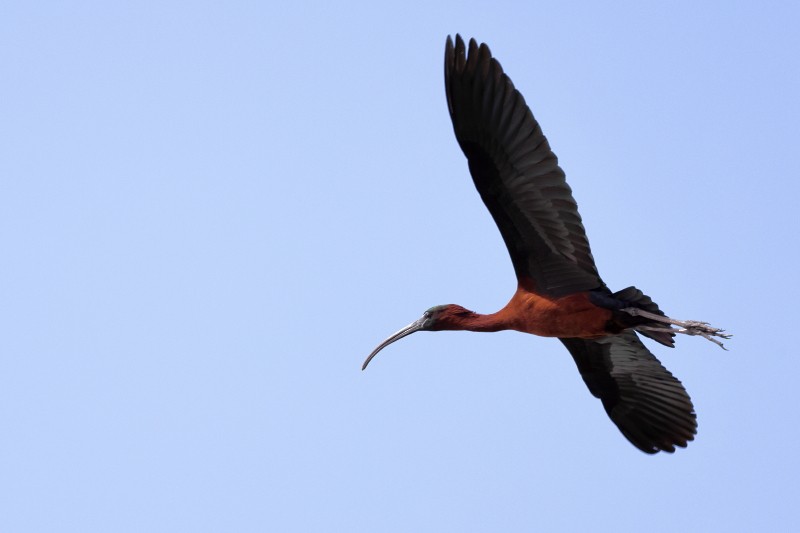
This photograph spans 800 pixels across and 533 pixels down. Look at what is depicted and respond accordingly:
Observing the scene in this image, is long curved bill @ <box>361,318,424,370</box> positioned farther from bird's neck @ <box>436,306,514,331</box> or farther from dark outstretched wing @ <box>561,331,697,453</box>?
dark outstretched wing @ <box>561,331,697,453</box>

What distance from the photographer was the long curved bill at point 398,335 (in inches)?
637

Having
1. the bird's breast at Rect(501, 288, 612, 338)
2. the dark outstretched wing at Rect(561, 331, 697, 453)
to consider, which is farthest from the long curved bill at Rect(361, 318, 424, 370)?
the dark outstretched wing at Rect(561, 331, 697, 453)

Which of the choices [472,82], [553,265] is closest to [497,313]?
[553,265]

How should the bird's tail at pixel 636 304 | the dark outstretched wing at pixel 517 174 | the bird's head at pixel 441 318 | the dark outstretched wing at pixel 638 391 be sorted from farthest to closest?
the dark outstretched wing at pixel 638 391, the bird's head at pixel 441 318, the bird's tail at pixel 636 304, the dark outstretched wing at pixel 517 174

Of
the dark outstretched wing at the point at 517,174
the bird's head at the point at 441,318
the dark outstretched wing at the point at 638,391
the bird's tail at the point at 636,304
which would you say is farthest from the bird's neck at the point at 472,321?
the dark outstretched wing at the point at 638,391

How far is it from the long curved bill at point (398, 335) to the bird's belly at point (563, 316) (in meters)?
1.64

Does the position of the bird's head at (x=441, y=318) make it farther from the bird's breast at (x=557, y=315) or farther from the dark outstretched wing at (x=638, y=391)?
the dark outstretched wing at (x=638, y=391)

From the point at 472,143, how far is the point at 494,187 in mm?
633

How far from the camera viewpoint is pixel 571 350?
17359mm

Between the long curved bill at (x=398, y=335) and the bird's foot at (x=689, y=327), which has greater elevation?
the long curved bill at (x=398, y=335)

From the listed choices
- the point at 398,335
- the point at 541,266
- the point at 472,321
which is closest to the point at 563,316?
the point at 541,266

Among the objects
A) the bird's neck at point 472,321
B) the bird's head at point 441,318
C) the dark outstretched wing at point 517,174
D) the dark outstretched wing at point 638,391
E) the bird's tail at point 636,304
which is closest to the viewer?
the dark outstretched wing at point 517,174

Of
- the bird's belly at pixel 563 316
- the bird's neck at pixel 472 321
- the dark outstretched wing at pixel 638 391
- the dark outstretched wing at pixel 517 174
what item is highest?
the dark outstretched wing at pixel 517 174

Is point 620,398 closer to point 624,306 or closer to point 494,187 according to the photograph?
point 624,306
